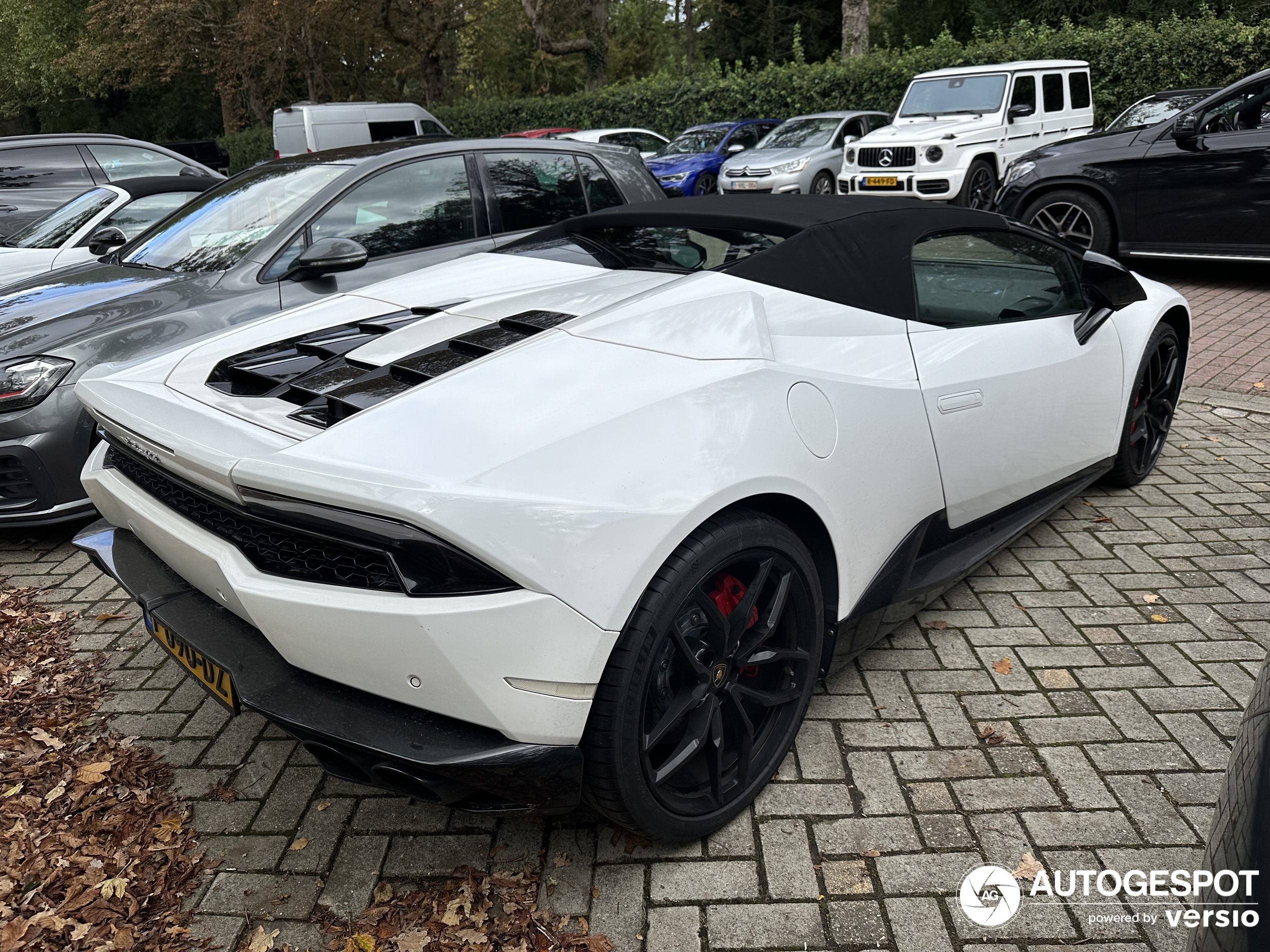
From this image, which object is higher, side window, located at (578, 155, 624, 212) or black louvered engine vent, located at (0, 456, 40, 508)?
side window, located at (578, 155, 624, 212)

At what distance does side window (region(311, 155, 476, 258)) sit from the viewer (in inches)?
188

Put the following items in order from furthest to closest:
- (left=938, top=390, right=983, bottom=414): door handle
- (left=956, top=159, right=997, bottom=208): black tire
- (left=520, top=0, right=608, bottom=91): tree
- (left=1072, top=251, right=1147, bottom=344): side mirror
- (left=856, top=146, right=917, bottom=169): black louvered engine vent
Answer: (left=520, top=0, right=608, bottom=91): tree → (left=856, top=146, right=917, bottom=169): black louvered engine vent → (left=956, top=159, right=997, bottom=208): black tire → (left=1072, top=251, right=1147, bottom=344): side mirror → (left=938, top=390, right=983, bottom=414): door handle

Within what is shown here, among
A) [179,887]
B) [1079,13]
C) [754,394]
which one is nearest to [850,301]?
[754,394]

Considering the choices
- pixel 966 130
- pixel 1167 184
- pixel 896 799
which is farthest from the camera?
pixel 966 130

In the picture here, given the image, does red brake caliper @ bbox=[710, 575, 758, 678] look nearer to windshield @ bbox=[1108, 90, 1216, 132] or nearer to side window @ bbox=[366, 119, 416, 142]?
windshield @ bbox=[1108, 90, 1216, 132]

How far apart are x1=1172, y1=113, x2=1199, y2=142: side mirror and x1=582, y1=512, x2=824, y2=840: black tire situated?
24.3 feet

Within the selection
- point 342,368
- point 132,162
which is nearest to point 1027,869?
point 342,368

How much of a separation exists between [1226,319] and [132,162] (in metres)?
9.73

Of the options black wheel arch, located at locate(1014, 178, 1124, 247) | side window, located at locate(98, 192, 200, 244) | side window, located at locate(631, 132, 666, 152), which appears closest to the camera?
side window, located at locate(98, 192, 200, 244)

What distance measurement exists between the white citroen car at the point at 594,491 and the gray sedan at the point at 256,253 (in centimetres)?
145

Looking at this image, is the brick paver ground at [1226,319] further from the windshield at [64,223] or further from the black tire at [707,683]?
the windshield at [64,223]

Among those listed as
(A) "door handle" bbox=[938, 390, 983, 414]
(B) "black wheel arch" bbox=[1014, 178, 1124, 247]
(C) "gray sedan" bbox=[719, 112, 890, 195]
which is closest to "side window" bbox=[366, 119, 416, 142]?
(C) "gray sedan" bbox=[719, 112, 890, 195]

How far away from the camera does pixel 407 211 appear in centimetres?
498

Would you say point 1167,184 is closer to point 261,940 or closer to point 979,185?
point 979,185
